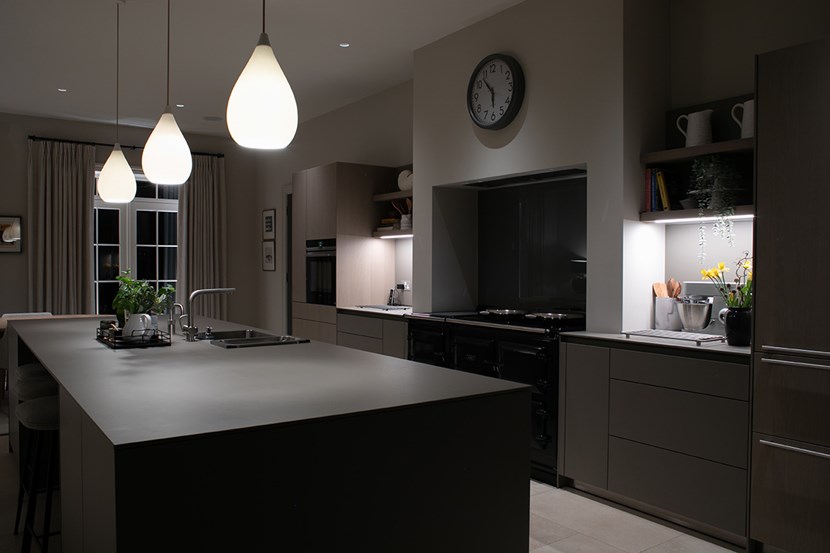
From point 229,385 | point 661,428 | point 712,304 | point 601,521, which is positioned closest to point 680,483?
point 661,428

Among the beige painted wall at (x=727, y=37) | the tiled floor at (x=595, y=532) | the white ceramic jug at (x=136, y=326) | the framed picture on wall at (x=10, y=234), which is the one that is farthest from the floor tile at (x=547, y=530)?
the framed picture on wall at (x=10, y=234)

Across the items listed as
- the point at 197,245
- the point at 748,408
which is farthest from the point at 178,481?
the point at 197,245

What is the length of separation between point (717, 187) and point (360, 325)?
311 cm

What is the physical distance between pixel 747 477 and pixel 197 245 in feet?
23.0

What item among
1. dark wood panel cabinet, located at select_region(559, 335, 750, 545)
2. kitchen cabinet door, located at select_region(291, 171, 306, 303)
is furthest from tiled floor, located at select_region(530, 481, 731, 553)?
kitchen cabinet door, located at select_region(291, 171, 306, 303)

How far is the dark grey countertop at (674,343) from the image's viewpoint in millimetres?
2889

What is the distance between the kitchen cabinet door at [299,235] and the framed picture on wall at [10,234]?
324cm

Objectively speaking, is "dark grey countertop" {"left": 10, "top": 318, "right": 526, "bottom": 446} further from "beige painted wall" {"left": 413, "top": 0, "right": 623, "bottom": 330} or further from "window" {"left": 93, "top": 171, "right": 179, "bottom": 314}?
"window" {"left": 93, "top": 171, "right": 179, "bottom": 314}

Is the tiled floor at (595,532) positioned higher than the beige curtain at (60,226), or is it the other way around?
the beige curtain at (60,226)

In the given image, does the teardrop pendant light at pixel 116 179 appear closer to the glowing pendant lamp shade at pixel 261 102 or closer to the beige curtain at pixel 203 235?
the glowing pendant lamp shade at pixel 261 102

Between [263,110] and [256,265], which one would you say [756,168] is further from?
[256,265]

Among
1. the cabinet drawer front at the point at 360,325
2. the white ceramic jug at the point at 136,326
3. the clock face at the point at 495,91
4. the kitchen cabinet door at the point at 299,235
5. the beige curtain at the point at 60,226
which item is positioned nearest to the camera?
the white ceramic jug at the point at 136,326

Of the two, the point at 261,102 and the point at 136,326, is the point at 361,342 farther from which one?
the point at 261,102

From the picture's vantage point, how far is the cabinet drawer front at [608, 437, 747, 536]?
9.41 ft
